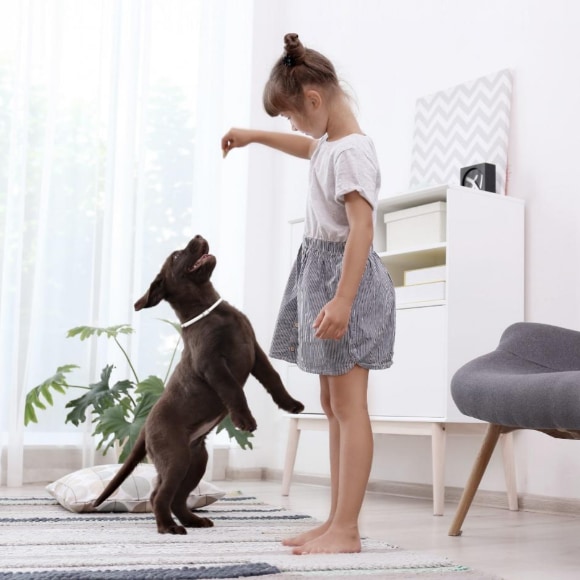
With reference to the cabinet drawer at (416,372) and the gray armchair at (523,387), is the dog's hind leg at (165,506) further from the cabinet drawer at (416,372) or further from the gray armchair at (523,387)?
the cabinet drawer at (416,372)

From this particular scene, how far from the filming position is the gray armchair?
5.54 feet

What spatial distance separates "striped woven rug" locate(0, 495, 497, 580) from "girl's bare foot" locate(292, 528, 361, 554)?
3 cm

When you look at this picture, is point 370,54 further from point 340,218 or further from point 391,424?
point 340,218

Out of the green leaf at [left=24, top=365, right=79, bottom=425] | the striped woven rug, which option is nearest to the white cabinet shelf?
the striped woven rug

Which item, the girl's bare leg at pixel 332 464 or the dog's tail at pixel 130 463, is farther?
the dog's tail at pixel 130 463

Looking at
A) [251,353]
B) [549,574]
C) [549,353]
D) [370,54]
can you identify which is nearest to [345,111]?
[251,353]

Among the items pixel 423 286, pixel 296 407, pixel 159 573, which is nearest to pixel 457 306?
pixel 423 286

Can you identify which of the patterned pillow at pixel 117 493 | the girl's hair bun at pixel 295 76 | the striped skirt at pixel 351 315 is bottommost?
the patterned pillow at pixel 117 493

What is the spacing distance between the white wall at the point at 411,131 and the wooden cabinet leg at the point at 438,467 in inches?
13.2

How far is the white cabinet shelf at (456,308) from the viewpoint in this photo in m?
2.74

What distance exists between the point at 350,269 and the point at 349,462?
0.39m

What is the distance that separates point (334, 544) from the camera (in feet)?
5.47

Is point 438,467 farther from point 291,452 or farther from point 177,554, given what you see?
point 177,554

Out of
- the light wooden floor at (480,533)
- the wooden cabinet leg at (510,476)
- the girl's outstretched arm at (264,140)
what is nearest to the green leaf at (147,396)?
the light wooden floor at (480,533)
